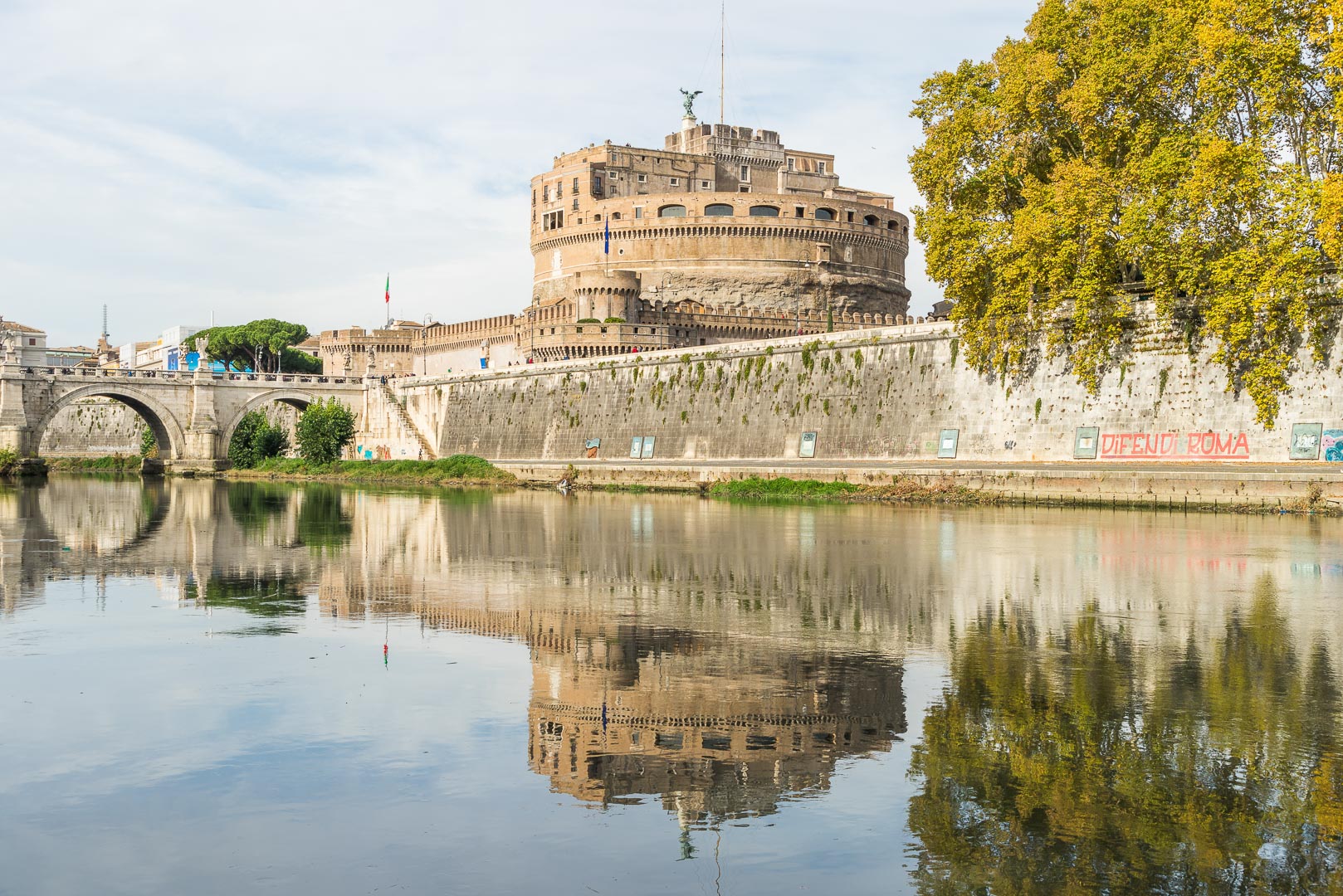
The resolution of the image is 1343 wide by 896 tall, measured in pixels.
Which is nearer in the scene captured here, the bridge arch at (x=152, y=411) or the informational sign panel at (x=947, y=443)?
the informational sign panel at (x=947, y=443)

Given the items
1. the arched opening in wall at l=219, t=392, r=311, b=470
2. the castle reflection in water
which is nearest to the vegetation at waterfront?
the castle reflection in water

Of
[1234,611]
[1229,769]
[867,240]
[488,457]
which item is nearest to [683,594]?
[1234,611]

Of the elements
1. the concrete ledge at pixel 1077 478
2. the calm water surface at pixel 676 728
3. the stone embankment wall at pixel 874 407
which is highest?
the stone embankment wall at pixel 874 407

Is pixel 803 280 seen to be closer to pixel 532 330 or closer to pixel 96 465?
pixel 532 330

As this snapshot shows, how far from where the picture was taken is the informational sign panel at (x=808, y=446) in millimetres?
45781

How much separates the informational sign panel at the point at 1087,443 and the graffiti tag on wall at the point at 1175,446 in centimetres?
19

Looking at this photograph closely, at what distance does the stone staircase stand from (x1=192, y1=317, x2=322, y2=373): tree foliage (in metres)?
43.9

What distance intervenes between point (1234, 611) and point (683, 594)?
20.7ft

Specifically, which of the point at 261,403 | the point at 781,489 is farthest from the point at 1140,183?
the point at 261,403

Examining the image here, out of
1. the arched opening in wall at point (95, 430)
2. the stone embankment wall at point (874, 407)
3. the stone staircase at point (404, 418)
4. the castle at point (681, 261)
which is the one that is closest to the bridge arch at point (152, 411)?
the stone staircase at point (404, 418)

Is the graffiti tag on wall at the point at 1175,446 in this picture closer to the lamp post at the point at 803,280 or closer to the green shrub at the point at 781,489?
the green shrub at the point at 781,489

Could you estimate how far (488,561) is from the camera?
821 inches

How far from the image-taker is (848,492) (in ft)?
132

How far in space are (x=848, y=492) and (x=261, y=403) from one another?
4460 cm
